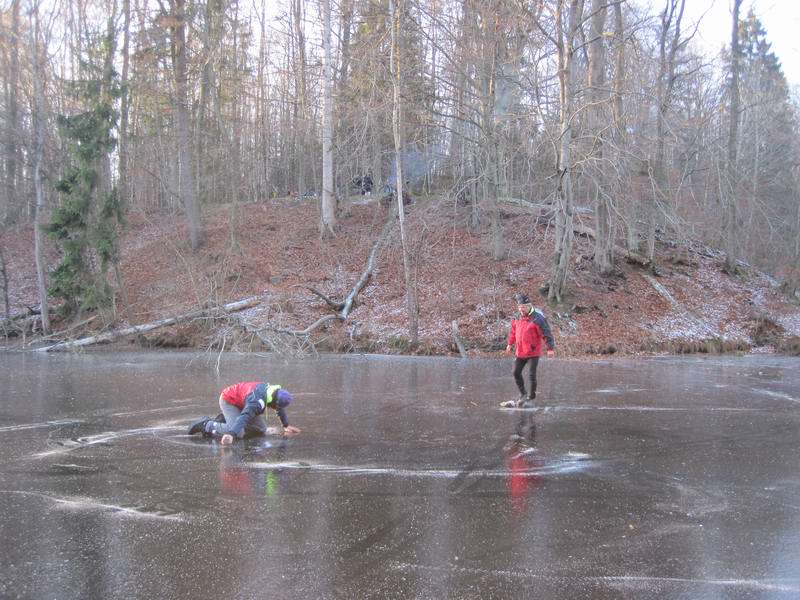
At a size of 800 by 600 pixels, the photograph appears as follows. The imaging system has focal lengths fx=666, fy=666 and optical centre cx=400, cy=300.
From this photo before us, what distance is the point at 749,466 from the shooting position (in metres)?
7.21

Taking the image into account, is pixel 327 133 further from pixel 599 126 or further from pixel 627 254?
pixel 627 254

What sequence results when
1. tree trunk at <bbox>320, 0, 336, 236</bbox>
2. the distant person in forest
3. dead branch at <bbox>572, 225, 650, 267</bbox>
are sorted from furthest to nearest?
tree trunk at <bbox>320, 0, 336, 236</bbox>, dead branch at <bbox>572, 225, 650, 267</bbox>, the distant person in forest

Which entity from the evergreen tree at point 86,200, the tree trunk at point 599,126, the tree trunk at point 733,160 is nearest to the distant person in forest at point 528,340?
the tree trunk at point 599,126

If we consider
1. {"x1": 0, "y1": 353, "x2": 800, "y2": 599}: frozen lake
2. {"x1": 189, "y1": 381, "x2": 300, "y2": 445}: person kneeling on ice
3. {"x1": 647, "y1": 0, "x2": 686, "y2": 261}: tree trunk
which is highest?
{"x1": 647, "y1": 0, "x2": 686, "y2": 261}: tree trunk

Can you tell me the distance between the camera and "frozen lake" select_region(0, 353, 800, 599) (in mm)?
4406

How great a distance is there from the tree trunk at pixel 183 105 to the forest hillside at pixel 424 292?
1.16 metres

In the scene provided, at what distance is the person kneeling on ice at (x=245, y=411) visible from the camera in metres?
8.20

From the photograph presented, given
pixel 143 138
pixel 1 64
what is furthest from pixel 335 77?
pixel 1 64

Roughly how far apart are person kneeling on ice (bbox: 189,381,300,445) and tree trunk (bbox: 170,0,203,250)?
76.6 feet

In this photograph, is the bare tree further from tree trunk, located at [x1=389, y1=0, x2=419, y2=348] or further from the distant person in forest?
the distant person in forest

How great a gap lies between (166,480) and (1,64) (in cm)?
3282

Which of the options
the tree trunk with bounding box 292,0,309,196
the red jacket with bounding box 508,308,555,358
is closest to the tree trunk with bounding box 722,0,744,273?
the red jacket with bounding box 508,308,555,358

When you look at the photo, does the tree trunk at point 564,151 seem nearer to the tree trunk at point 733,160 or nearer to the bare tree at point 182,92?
the tree trunk at point 733,160

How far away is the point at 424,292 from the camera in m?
24.5
